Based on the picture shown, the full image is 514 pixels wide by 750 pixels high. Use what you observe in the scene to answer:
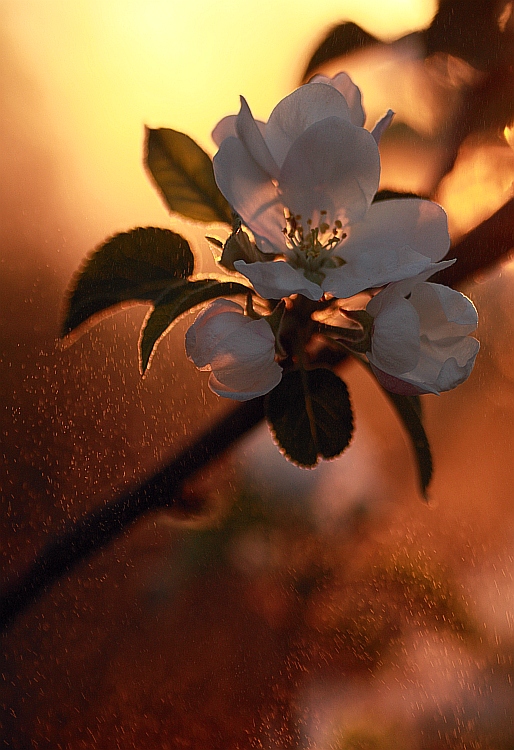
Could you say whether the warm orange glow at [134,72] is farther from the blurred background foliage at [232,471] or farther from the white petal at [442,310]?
the white petal at [442,310]

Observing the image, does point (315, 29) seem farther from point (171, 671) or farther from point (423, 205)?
point (171, 671)

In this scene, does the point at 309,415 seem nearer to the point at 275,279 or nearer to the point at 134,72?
the point at 275,279

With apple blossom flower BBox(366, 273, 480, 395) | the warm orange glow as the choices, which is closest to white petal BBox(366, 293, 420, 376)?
apple blossom flower BBox(366, 273, 480, 395)

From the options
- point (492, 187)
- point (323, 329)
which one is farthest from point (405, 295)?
point (492, 187)

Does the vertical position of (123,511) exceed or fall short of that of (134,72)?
it falls short

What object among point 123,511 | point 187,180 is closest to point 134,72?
point 187,180

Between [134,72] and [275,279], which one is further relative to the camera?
[134,72]
